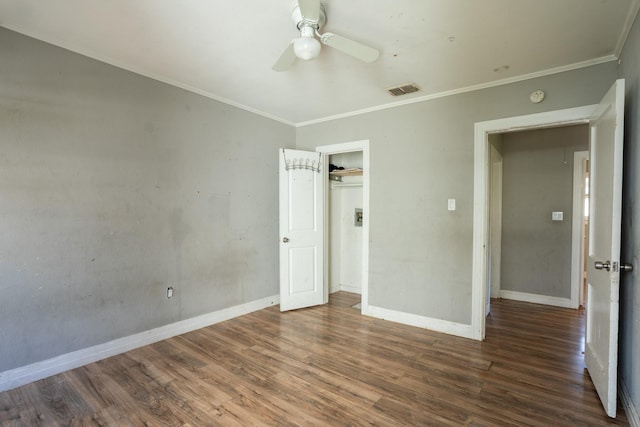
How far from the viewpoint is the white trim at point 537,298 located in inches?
162

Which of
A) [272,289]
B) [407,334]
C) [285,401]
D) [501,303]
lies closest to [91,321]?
[285,401]

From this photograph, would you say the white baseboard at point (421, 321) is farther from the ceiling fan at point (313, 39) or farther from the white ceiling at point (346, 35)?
the ceiling fan at point (313, 39)

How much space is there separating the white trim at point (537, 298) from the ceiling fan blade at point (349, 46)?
414cm

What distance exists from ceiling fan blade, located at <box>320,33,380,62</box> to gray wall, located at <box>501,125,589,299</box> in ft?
11.3

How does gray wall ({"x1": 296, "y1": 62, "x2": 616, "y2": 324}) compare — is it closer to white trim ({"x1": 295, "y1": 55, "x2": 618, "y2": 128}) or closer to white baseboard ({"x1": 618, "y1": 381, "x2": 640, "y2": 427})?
white trim ({"x1": 295, "y1": 55, "x2": 618, "y2": 128})

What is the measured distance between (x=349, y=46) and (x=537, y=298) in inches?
172

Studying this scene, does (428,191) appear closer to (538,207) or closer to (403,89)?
(403,89)

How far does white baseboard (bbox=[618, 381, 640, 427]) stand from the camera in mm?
1728

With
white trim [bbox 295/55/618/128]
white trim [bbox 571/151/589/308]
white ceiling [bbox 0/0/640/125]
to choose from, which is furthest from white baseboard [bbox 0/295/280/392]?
white trim [bbox 571/151/589/308]

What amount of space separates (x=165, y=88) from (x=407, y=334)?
11.8 feet

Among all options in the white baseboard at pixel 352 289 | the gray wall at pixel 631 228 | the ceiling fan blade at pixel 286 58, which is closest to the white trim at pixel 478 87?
the gray wall at pixel 631 228

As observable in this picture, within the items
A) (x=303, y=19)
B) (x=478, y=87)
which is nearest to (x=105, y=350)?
(x=303, y=19)

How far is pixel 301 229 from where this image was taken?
13.5 feet

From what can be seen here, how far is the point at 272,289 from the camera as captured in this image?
422 cm
